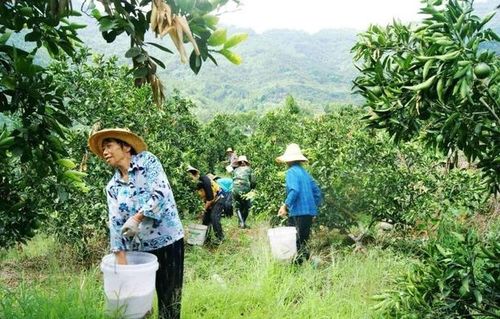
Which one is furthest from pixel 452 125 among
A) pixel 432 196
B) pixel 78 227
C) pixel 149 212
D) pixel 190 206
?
pixel 190 206

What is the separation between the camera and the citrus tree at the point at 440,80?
1.88 meters

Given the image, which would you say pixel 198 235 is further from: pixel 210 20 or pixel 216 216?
pixel 210 20

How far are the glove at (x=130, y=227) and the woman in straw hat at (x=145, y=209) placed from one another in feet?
0.13

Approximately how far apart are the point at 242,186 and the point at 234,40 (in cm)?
862

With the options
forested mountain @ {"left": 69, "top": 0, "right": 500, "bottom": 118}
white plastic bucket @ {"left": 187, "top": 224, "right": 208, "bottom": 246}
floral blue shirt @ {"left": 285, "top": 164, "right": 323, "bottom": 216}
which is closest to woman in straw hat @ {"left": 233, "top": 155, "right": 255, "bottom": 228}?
white plastic bucket @ {"left": 187, "top": 224, "right": 208, "bottom": 246}

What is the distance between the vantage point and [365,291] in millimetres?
4863

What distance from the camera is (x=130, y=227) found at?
10.9ft

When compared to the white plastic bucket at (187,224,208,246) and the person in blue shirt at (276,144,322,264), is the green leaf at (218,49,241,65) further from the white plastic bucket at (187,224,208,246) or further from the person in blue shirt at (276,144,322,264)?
the white plastic bucket at (187,224,208,246)

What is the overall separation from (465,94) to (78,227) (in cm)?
609

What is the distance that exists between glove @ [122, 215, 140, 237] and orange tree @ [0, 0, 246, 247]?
1.50ft

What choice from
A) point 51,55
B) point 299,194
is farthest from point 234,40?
point 299,194

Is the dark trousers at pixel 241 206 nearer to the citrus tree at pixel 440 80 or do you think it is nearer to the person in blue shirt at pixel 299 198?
the person in blue shirt at pixel 299 198

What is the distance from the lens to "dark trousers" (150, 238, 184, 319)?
3.62 metres

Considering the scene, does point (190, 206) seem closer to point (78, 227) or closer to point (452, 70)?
point (78, 227)
